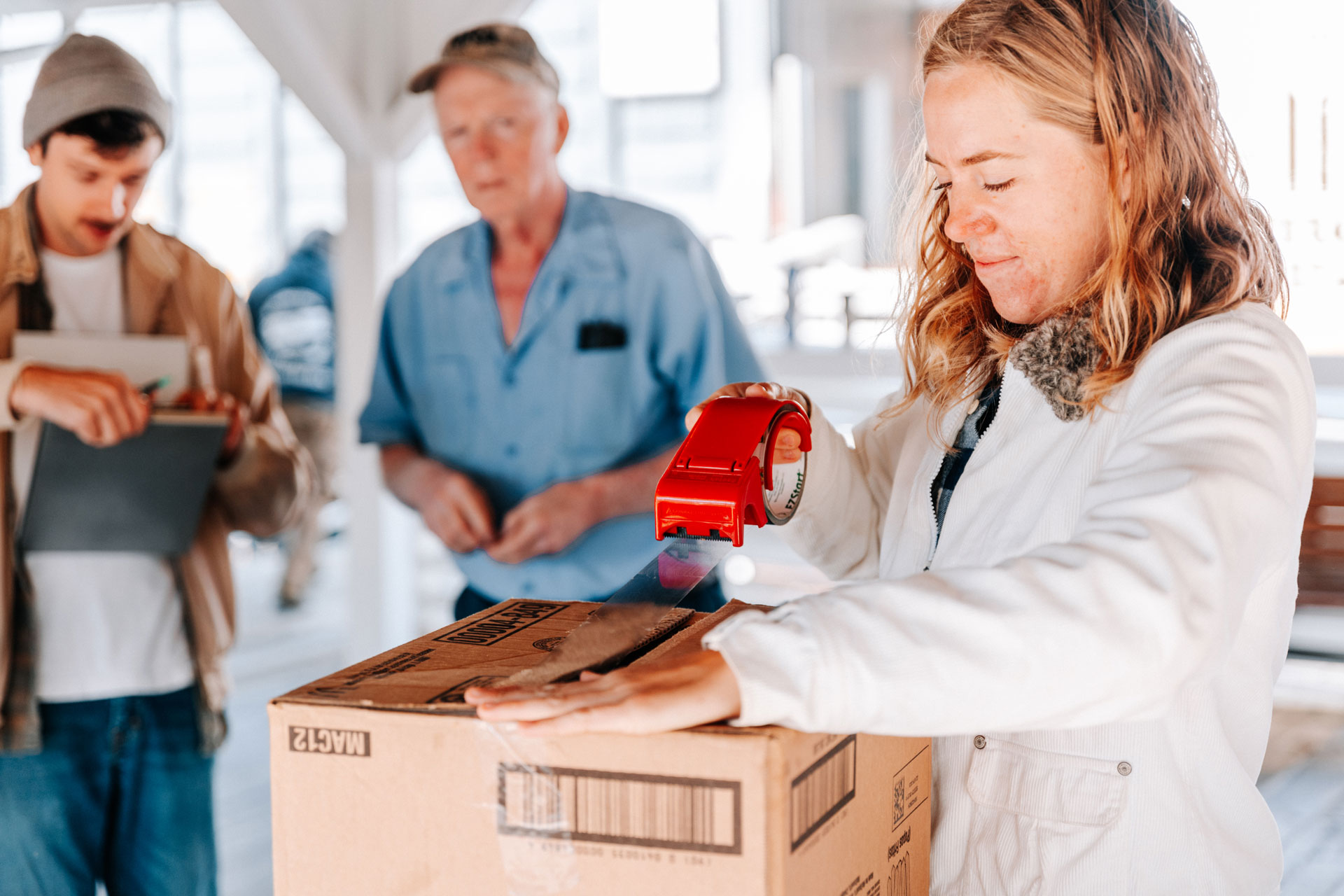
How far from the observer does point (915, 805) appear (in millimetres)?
985

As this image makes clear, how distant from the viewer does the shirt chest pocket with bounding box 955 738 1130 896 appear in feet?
3.09

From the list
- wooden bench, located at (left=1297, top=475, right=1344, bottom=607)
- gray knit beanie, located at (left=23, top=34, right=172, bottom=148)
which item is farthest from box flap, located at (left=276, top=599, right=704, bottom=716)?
wooden bench, located at (left=1297, top=475, right=1344, bottom=607)

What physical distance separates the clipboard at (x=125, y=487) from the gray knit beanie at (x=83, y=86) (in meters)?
0.50

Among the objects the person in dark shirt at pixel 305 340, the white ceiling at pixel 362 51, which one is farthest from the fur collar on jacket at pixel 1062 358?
the person in dark shirt at pixel 305 340

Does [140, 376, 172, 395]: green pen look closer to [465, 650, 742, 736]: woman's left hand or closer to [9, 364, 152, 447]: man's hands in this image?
[9, 364, 152, 447]: man's hands

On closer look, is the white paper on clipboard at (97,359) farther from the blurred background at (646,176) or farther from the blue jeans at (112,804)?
the blurred background at (646,176)

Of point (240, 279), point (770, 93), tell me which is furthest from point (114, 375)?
point (240, 279)

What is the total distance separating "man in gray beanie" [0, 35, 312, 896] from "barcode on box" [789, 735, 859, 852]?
144cm

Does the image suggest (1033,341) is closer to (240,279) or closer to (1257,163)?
(1257,163)

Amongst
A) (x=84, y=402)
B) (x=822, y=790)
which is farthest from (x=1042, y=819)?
(x=84, y=402)

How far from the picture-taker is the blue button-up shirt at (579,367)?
2.33 m

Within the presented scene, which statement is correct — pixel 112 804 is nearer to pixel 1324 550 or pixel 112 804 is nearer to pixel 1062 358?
pixel 1062 358

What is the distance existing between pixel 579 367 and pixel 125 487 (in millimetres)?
888

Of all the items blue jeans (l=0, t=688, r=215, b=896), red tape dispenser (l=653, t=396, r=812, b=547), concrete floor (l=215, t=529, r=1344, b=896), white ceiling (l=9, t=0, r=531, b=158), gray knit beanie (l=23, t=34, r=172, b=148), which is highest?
white ceiling (l=9, t=0, r=531, b=158)
